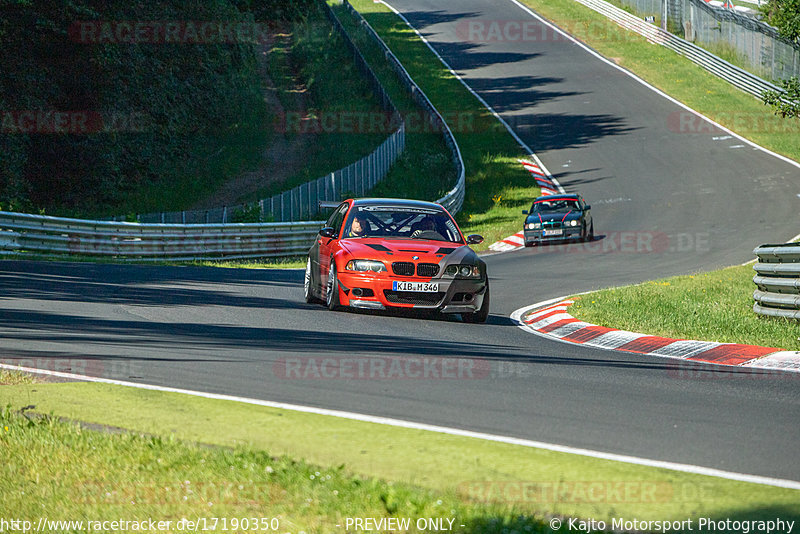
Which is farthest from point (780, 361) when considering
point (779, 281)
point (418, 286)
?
point (418, 286)

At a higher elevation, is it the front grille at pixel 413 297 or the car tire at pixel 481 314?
the front grille at pixel 413 297

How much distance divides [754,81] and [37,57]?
34.2m

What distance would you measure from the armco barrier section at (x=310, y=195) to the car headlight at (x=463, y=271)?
1440cm

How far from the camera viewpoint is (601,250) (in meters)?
27.0

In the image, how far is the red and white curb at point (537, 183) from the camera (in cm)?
2898

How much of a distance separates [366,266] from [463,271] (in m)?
1.28

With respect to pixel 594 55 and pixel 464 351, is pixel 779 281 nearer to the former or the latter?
pixel 464 351

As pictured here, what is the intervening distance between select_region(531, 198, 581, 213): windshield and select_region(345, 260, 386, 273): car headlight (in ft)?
54.8

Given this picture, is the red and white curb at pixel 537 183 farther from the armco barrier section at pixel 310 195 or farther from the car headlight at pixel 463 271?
the car headlight at pixel 463 271

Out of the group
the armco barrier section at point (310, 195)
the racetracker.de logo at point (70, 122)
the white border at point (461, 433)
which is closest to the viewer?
the white border at point (461, 433)

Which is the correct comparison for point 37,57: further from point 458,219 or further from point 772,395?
point 772,395

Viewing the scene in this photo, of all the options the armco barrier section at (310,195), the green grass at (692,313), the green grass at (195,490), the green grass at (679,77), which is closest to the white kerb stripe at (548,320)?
the green grass at (692,313)

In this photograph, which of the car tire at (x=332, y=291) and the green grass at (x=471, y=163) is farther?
the green grass at (x=471, y=163)

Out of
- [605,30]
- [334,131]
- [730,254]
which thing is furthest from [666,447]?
[605,30]
